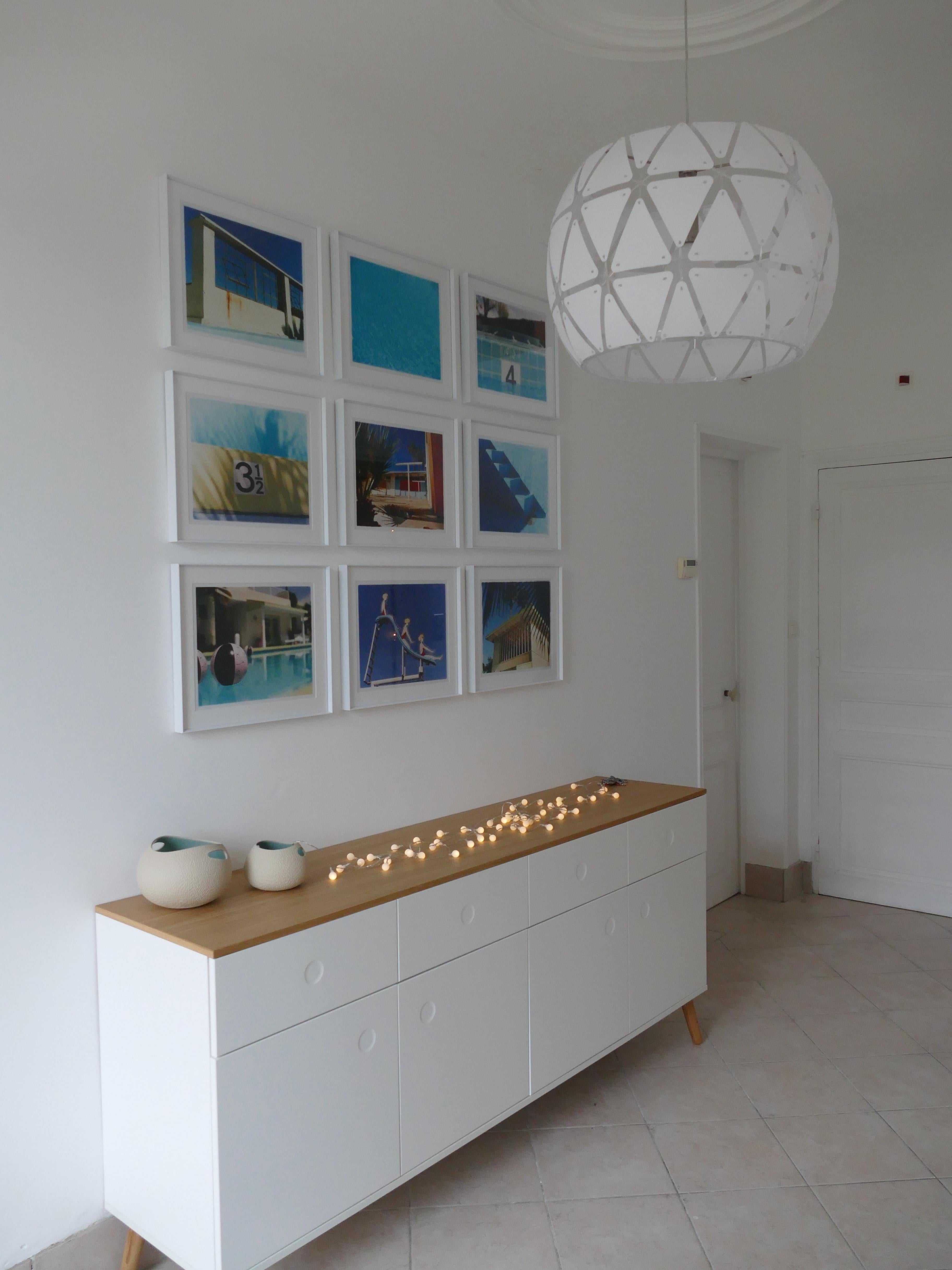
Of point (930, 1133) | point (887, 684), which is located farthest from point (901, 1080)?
point (887, 684)

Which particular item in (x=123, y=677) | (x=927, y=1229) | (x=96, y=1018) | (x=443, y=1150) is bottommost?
(x=927, y=1229)

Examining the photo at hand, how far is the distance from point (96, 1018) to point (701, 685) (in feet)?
8.51

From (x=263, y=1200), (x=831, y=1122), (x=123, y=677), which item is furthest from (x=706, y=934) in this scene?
(x=123, y=677)

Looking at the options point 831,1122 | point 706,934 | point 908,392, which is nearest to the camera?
point 831,1122

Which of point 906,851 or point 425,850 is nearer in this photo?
point 425,850

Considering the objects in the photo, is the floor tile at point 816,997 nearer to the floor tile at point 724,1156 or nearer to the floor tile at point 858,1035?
the floor tile at point 858,1035

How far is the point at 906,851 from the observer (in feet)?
14.0

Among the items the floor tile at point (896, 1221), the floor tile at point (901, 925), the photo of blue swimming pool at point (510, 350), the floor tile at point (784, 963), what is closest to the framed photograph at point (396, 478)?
the photo of blue swimming pool at point (510, 350)

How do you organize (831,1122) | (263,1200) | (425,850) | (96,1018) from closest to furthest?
(263,1200)
(96,1018)
(425,850)
(831,1122)

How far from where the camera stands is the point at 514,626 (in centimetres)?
299

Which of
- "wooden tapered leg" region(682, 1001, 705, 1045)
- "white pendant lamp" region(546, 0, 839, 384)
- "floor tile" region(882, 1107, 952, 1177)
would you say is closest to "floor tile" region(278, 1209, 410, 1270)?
"wooden tapered leg" region(682, 1001, 705, 1045)

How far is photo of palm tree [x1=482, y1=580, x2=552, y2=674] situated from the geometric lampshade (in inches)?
57.6

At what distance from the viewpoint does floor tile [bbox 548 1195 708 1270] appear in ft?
6.66

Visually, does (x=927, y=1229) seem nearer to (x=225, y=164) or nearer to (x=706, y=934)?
(x=706, y=934)
